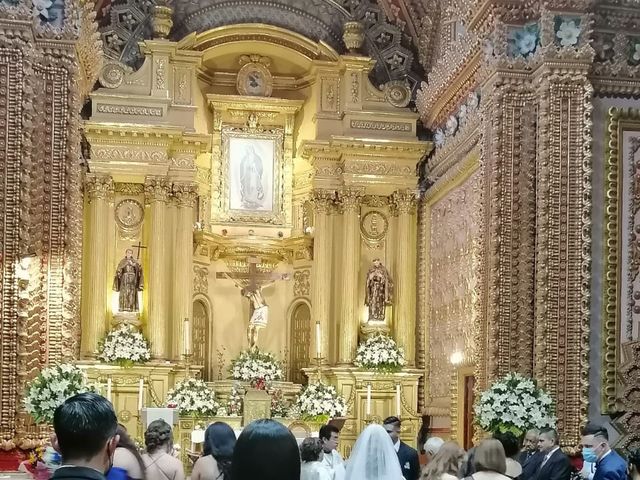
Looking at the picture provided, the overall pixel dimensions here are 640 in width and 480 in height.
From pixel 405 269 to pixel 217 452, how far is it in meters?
18.1

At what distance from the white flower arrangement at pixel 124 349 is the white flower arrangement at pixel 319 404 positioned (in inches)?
131

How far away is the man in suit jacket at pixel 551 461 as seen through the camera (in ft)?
39.2

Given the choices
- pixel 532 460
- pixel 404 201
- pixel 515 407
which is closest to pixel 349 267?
pixel 404 201

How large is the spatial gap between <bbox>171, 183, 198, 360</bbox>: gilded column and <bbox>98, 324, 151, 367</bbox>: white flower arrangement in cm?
93

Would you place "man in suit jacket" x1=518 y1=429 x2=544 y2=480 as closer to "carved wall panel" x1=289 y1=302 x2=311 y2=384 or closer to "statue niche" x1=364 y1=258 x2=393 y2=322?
"statue niche" x1=364 y1=258 x2=393 y2=322

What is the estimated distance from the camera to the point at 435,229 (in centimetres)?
2481

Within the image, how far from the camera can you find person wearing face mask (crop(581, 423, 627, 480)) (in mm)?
10843

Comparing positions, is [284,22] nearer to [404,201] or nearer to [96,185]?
[404,201]

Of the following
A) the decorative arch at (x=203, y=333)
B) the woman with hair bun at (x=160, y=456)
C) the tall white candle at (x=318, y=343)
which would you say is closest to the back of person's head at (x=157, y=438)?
the woman with hair bun at (x=160, y=456)

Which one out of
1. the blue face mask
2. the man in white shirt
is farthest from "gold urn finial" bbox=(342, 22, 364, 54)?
the man in white shirt

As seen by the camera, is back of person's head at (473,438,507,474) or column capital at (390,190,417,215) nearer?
back of person's head at (473,438,507,474)

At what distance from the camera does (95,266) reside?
24172 millimetres

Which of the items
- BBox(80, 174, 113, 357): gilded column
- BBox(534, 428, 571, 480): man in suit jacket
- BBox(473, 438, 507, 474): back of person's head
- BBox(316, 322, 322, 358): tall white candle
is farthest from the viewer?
BBox(316, 322, 322, 358): tall white candle

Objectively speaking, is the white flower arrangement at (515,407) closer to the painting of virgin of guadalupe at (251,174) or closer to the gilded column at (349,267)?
the gilded column at (349,267)
